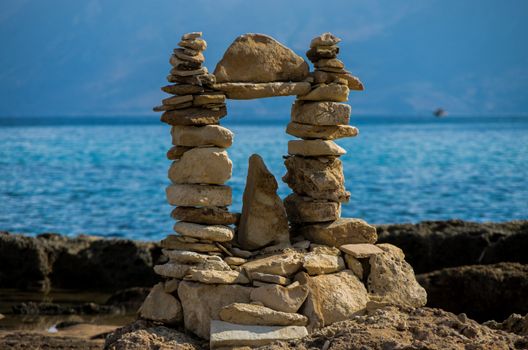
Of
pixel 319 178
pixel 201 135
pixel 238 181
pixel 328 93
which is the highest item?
pixel 328 93

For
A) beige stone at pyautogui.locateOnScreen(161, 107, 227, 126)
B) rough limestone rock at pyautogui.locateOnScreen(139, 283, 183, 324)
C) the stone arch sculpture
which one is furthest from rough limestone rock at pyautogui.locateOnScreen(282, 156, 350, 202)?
rough limestone rock at pyautogui.locateOnScreen(139, 283, 183, 324)

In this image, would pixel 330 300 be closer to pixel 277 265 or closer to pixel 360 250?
pixel 277 265

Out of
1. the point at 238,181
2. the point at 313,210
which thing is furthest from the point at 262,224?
the point at 238,181

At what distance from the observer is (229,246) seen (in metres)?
11.4

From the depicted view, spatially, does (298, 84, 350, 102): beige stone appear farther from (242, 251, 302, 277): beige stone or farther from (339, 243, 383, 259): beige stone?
(242, 251, 302, 277): beige stone

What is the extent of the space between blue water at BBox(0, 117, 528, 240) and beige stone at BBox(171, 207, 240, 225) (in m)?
17.4

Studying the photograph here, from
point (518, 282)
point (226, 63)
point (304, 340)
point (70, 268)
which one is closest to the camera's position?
point (304, 340)

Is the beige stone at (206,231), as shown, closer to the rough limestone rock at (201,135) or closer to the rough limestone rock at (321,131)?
the rough limestone rock at (201,135)

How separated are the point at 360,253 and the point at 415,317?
1.65 m

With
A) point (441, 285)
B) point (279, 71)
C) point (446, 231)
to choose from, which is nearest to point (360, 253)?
point (279, 71)

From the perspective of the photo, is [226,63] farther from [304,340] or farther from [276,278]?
[304,340]

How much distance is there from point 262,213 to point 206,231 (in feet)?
3.05

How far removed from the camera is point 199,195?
438 inches

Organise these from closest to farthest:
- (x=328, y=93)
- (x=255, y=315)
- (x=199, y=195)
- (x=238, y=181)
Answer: (x=255, y=315) < (x=199, y=195) < (x=328, y=93) < (x=238, y=181)
